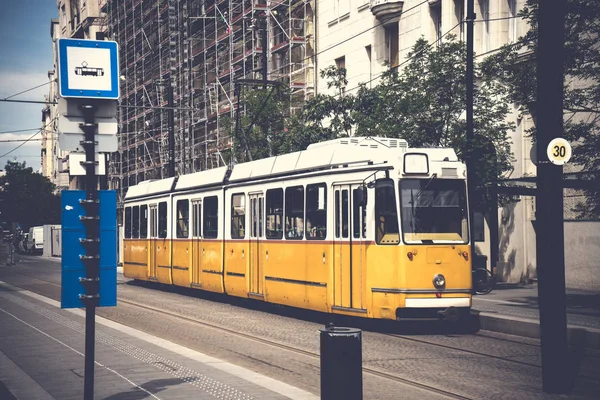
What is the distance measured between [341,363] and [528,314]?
1063 centimetres

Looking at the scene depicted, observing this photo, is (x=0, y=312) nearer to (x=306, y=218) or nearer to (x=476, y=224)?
(x=306, y=218)

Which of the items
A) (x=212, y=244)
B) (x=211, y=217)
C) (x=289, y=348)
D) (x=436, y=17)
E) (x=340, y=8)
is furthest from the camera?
(x=340, y=8)

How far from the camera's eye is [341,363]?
7699mm

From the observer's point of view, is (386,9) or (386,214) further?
(386,9)

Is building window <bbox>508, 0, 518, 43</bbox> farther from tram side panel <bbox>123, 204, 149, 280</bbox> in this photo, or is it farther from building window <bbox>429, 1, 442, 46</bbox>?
tram side panel <bbox>123, 204, 149, 280</bbox>

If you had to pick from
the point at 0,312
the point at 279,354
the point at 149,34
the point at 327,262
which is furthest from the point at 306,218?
the point at 149,34

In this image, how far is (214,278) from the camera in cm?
2312

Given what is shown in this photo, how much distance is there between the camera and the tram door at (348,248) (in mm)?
16344

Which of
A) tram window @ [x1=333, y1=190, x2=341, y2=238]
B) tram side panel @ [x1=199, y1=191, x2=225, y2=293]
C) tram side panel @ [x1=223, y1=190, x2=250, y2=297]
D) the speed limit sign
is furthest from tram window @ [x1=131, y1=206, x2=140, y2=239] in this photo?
the speed limit sign

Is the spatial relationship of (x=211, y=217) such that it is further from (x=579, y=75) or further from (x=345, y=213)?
(x=579, y=75)

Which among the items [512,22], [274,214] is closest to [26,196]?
[512,22]

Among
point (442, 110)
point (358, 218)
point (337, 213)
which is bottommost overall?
point (358, 218)

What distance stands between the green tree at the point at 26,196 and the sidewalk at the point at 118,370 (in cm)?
7714

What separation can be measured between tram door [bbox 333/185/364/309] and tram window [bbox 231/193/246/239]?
178 inches
